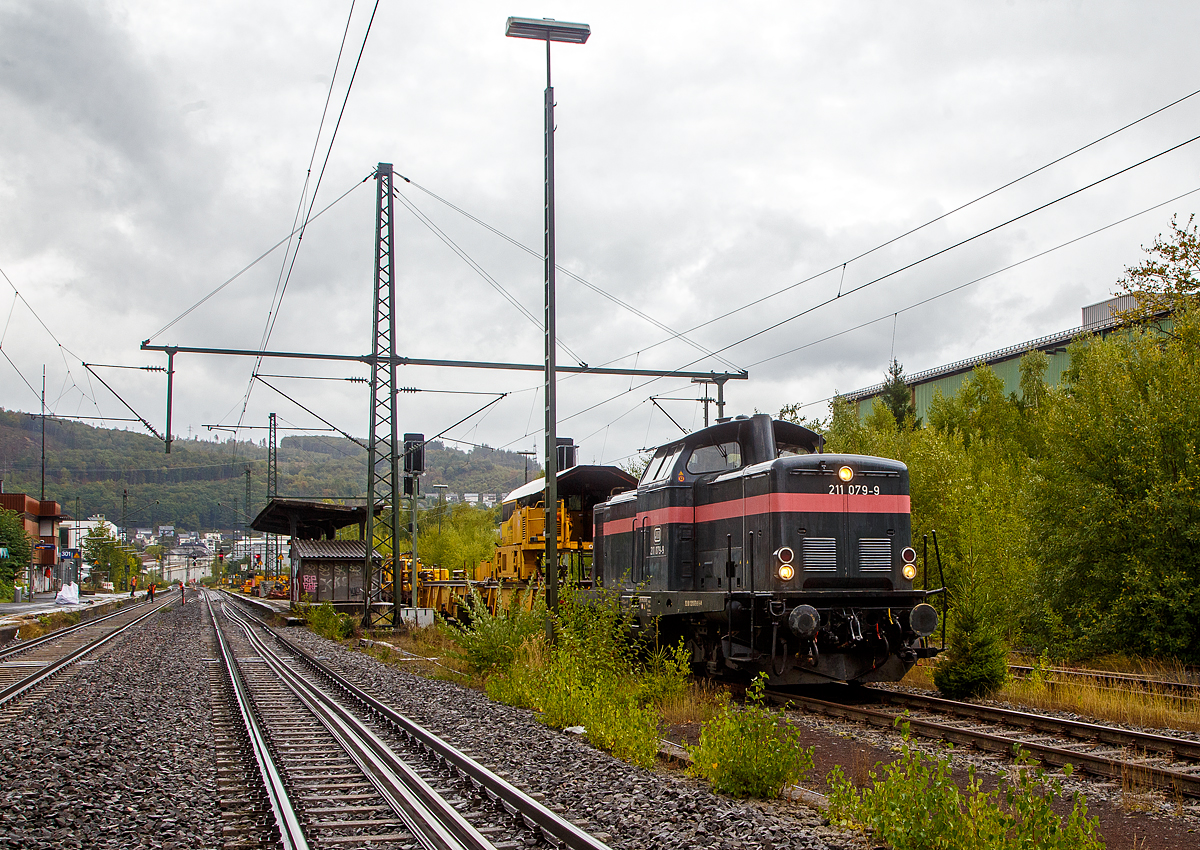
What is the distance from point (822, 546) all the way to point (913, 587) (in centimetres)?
174

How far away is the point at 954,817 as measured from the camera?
17.9 ft

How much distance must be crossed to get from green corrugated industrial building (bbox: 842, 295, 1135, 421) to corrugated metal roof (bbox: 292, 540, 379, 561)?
2950cm

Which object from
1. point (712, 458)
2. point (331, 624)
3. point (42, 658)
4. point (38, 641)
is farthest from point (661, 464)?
point (38, 641)

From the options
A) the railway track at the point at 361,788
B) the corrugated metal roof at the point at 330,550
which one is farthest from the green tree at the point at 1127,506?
the corrugated metal roof at the point at 330,550

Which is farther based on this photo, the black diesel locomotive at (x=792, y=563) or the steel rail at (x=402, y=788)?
the black diesel locomotive at (x=792, y=563)

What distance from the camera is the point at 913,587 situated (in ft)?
42.4

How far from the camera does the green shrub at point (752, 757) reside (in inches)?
295

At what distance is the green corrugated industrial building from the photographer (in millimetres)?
55875

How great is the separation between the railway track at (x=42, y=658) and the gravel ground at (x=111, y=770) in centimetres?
56

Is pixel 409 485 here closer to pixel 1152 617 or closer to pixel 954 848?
pixel 1152 617

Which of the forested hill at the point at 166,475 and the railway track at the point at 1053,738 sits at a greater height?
the forested hill at the point at 166,475

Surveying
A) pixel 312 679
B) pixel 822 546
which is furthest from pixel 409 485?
pixel 822 546

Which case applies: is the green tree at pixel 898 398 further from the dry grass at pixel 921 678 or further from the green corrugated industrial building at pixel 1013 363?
the dry grass at pixel 921 678

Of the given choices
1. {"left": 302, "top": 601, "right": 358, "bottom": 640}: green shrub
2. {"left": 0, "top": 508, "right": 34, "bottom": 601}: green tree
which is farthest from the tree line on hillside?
{"left": 0, "top": 508, "right": 34, "bottom": 601}: green tree
